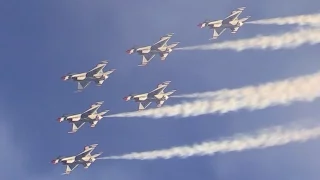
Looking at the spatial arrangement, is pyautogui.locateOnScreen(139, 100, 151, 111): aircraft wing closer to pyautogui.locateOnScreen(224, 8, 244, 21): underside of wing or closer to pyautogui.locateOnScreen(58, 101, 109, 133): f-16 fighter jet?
pyautogui.locateOnScreen(58, 101, 109, 133): f-16 fighter jet

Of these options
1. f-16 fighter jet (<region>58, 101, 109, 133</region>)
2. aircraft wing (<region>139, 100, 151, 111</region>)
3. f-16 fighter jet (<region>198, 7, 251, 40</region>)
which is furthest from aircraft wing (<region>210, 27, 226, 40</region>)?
f-16 fighter jet (<region>58, 101, 109, 133</region>)

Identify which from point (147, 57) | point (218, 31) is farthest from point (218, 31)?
point (147, 57)

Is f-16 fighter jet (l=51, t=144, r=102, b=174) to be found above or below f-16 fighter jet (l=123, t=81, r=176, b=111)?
below

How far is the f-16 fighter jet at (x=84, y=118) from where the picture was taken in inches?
6590

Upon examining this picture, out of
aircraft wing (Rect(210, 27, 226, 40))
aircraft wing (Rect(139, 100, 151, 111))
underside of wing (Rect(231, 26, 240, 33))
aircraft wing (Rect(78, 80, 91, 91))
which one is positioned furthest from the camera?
aircraft wing (Rect(78, 80, 91, 91))

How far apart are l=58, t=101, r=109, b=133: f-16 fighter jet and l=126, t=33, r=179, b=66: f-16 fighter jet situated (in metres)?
11.0

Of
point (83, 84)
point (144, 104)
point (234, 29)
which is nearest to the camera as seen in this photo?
point (234, 29)

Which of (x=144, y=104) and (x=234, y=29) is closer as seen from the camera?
(x=234, y=29)

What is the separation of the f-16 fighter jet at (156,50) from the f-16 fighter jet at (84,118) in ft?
36.2

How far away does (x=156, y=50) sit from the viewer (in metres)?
168

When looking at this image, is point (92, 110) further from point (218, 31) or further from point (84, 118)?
point (218, 31)

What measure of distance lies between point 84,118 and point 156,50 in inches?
646

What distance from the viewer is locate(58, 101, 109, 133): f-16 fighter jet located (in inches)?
6590

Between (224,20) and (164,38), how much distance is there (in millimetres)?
10727
